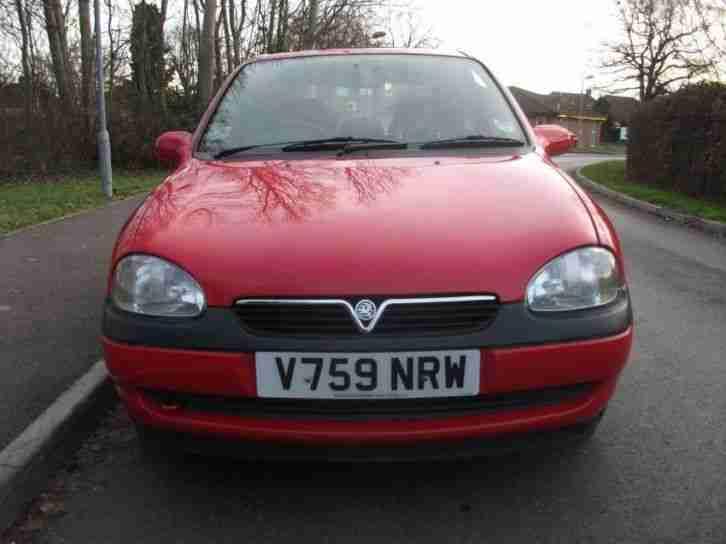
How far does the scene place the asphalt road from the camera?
228cm

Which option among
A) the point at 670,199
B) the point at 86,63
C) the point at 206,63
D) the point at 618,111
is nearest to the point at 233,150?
the point at 670,199

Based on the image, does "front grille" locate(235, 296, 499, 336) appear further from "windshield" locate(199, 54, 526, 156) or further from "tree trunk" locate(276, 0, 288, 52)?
"tree trunk" locate(276, 0, 288, 52)

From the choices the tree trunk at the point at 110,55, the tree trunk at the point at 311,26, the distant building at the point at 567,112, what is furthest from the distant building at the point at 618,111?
the tree trunk at the point at 110,55

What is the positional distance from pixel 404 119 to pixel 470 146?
14.4 inches

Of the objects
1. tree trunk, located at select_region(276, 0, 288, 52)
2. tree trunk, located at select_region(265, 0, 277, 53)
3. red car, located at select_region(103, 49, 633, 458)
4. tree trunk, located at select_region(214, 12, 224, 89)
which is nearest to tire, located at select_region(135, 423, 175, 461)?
red car, located at select_region(103, 49, 633, 458)

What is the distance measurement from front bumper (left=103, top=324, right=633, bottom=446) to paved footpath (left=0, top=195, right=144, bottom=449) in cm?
91

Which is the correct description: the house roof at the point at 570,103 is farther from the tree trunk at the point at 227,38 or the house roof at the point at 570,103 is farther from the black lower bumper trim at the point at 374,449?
the black lower bumper trim at the point at 374,449

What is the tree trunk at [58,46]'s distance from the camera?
1808 centimetres

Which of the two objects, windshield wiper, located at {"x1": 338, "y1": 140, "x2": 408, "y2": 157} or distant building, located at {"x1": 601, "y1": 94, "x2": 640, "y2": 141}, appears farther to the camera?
distant building, located at {"x1": 601, "y1": 94, "x2": 640, "y2": 141}

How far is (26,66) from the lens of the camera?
1697 centimetres

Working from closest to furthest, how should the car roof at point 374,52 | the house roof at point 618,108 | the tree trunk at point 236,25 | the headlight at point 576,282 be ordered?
the headlight at point 576,282 < the car roof at point 374,52 < the tree trunk at point 236,25 < the house roof at point 618,108

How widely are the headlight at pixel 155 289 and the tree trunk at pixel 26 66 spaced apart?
49.5 feet

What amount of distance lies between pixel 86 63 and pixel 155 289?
728 inches

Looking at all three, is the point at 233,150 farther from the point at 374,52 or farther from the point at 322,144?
the point at 374,52
